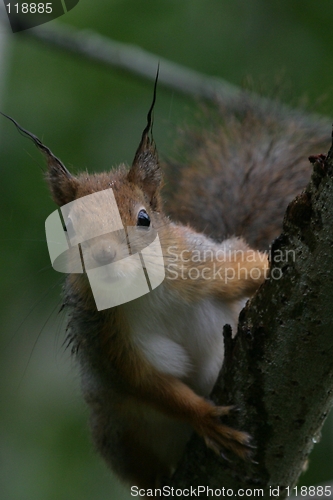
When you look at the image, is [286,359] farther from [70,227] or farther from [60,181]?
[60,181]

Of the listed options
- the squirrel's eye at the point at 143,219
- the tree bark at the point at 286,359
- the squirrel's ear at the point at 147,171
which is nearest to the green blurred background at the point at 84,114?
the squirrel's ear at the point at 147,171

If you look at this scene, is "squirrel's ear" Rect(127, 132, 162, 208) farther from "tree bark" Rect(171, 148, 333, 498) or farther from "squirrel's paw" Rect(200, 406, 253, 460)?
"squirrel's paw" Rect(200, 406, 253, 460)

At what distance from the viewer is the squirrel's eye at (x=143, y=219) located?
76.1 inches

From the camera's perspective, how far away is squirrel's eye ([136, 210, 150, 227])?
6.34ft

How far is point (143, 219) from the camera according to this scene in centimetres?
195

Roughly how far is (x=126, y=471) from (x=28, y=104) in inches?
78.1

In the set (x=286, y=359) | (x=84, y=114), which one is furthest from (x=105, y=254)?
(x=84, y=114)

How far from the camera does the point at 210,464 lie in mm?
2055

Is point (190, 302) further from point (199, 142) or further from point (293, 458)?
point (199, 142)

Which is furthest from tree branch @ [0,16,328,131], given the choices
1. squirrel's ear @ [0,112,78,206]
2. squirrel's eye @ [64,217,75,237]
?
squirrel's eye @ [64,217,75,237]

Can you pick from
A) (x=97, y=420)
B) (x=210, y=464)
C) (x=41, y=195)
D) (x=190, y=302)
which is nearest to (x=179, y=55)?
(x=41, y=195)

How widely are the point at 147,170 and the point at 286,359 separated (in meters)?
0.87

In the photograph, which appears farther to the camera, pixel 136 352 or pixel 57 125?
pixel 57 125

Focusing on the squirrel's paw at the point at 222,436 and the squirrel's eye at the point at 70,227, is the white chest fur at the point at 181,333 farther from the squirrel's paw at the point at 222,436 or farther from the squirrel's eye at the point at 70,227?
the squirrel's eye at the point at 70,227
